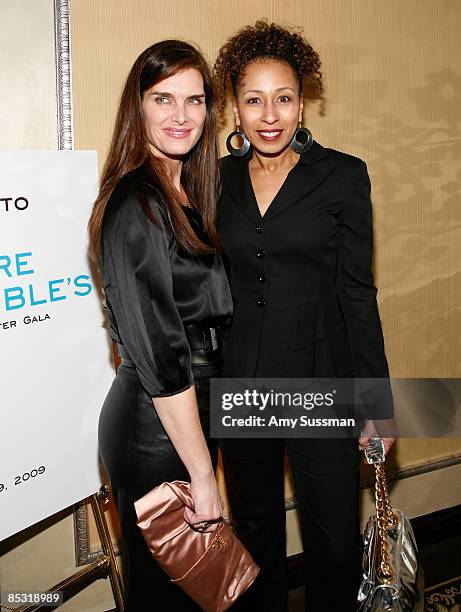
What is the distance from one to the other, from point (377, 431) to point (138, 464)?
0.85m

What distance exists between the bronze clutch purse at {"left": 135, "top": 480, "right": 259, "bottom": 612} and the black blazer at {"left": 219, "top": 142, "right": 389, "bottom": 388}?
475 millimetres

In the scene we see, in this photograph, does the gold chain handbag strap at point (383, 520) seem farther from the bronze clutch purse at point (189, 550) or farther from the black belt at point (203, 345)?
the black belt at point (203, 345)

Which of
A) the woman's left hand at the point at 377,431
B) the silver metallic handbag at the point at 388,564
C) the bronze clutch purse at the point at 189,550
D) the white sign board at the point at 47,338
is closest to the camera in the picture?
the bronze clutch purse at the point at 189,550

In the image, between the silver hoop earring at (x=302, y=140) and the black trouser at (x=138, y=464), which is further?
the silver hoop earring at (x=302, y=140)

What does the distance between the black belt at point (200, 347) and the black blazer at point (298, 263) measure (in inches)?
9.3

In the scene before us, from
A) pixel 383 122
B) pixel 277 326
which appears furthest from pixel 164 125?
pixel 383 122

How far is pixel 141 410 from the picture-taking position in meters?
1.68

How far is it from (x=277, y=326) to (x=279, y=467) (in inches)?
19.8

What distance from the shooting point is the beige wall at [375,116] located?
2207 mm

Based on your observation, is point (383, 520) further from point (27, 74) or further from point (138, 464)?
point (27, 74)

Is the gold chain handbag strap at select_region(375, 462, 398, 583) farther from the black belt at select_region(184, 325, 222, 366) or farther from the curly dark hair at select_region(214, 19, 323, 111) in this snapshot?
the curly dark hair at select_region(214, 19, 323, 111)

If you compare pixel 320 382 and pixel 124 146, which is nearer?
pixel 124 146

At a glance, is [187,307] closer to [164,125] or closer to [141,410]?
[141,410]

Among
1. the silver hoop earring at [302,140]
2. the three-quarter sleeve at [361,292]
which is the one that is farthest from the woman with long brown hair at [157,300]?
the three-quarter sleeve at [361,292]
